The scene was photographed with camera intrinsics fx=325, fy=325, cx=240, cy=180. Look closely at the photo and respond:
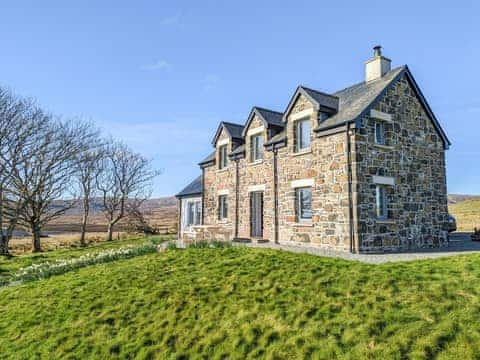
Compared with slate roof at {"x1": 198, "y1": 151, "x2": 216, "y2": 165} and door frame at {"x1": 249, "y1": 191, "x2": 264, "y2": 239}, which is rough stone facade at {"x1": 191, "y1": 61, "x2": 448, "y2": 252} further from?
slate roof at {"x1": 198, "y1": 151, "x2": 216, "y2": 165}

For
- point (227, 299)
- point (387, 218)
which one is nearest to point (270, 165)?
point (387, 218)

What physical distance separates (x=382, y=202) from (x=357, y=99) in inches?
193

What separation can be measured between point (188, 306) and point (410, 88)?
14959 millimetres

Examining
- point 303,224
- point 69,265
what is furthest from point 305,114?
point 69,265

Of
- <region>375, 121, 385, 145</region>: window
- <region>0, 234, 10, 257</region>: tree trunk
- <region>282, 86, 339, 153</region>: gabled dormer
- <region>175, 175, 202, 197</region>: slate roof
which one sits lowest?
<region>0, 234, 10, 257</region>: tree trunk

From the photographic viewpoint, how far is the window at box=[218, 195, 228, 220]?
844 inches

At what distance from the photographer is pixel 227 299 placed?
7656mm

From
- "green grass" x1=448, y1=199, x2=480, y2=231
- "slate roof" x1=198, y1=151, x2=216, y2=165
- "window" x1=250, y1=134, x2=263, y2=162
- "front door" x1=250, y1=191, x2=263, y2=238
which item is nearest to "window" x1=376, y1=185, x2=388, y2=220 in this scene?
"front door" x1=250, y1=191, x2=263, y2=238

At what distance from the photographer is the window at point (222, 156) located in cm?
2219

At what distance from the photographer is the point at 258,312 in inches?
271

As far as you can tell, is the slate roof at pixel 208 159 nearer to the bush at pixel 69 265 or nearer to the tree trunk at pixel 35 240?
the bush at pixel 69 265

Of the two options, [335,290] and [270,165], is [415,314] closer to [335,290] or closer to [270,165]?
[335,290]

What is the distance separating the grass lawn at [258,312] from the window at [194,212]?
1406 cm

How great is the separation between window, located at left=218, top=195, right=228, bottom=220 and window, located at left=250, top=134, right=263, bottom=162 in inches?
150
